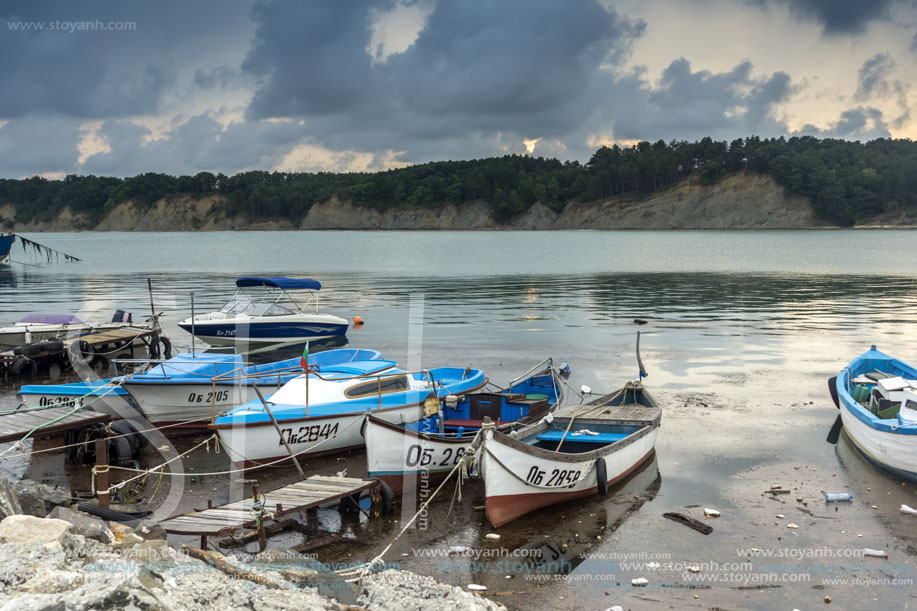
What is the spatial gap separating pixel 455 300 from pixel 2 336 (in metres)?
26.2

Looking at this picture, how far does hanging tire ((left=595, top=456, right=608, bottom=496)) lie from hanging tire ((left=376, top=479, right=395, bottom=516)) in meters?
3.68

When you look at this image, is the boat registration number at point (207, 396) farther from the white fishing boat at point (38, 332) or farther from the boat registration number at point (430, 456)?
the white fishing boat at point (38, 332)

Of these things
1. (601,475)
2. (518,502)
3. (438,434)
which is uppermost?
(438,434)

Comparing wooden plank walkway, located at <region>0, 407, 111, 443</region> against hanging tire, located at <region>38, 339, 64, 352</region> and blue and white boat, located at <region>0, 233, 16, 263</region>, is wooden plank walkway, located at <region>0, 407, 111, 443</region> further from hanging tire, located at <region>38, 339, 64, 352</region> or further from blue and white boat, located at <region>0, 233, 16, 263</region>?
blue and white boat, located at <region>0, 233, 16, 263</region>

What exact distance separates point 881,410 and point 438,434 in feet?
33.0

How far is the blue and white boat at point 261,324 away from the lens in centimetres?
3067

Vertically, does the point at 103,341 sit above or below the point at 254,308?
below

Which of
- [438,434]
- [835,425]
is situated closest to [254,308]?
[438,434]

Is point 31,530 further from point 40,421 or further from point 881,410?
point 881,410

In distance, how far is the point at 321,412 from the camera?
1559 cm

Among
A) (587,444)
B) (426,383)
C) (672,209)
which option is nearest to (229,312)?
(426,383)

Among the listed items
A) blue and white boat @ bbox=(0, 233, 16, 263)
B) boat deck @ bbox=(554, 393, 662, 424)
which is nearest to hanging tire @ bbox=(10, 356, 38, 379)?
boat deck @ bbox=(554, 393, 662, 424)

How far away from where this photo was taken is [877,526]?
12039 millimetres

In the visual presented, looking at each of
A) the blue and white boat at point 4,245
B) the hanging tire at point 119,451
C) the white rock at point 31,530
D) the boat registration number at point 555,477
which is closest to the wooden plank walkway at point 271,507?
the white rock at point 31,530
